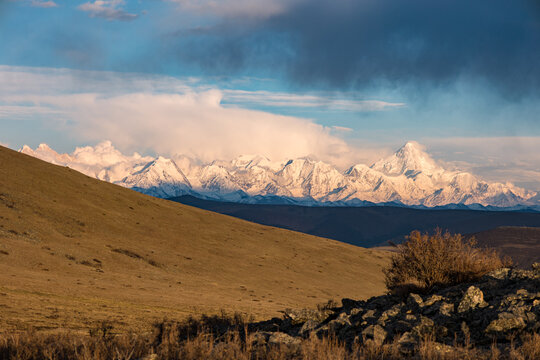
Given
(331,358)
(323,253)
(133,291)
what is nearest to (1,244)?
(133,291)

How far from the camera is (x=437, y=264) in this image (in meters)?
16.0

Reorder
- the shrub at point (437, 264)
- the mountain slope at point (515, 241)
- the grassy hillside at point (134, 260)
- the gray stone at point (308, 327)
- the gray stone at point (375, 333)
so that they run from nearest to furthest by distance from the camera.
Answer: the gray stone at point (375, 333), the gray stone at point (308, 327), the shrub at point (437, 264), the grassy hillside at point (134, 260), the mountain slope at point (515, 241)

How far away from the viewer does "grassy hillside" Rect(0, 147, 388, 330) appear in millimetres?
24594

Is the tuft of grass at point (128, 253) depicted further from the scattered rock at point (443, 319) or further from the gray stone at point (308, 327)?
the gray stone at point (308, 327)

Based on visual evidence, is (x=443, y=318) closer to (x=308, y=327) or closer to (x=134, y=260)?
(x=308, y=327)

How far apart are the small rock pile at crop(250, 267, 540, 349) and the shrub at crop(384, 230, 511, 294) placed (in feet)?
6.07

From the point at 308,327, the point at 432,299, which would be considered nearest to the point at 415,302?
the point at 432,299

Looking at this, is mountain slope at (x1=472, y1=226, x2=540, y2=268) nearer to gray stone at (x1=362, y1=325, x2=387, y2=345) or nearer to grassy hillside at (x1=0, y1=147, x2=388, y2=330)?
grassy hillside at (x1=0, y1=147, x2=388, y2=330)

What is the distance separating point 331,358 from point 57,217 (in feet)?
157

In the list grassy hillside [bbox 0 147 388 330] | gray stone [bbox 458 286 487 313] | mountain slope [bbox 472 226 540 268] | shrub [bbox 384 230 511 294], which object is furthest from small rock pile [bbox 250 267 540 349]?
mountain slope [bbox 472 226 540 268]

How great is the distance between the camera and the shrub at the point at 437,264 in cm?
1529

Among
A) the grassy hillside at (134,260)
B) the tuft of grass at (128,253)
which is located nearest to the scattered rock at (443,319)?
the grassy hillside at (134,260)

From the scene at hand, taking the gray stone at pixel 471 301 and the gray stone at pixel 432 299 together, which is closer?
the gray stone at pixel 471 301

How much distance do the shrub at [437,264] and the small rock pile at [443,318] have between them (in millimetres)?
1851
